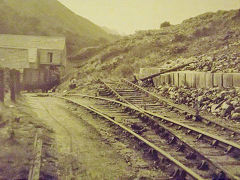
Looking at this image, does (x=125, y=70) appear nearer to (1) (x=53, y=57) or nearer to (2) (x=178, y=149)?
(1) (x=53, y=57)

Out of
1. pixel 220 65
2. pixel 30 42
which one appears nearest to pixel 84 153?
pixel 220 65

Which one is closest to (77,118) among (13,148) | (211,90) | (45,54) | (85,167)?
(13,148)

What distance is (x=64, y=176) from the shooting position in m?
5.11

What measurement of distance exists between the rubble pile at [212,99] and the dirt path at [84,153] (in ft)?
12.6

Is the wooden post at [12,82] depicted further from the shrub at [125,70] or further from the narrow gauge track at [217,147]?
Result: the shrub at [125,70]

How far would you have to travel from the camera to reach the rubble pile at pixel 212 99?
31.3ft

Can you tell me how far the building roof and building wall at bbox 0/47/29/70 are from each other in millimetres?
2678

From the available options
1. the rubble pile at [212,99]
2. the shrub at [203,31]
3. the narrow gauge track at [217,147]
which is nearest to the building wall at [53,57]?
the shrub at [203,31]

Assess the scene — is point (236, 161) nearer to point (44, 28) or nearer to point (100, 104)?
point (100, 104)

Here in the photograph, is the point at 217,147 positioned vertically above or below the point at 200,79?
below

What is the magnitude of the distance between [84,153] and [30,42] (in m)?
35.7

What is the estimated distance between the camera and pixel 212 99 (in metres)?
10.7

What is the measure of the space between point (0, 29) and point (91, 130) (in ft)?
185

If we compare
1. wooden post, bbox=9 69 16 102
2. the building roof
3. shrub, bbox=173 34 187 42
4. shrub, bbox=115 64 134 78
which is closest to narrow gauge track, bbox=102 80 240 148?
wooden post, bbox=9 69 16 102
